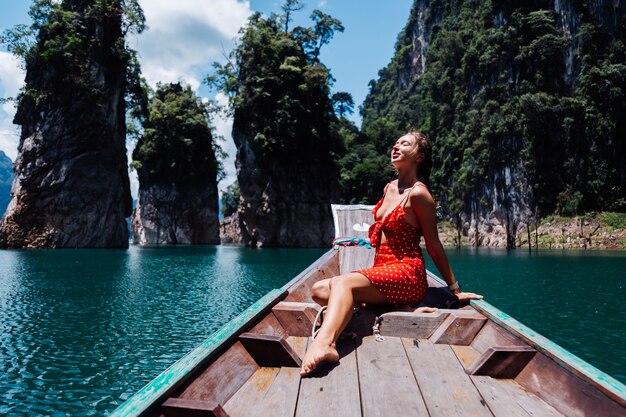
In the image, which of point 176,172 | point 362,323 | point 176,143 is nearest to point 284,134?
point 176,143

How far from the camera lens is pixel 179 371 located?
2127mm

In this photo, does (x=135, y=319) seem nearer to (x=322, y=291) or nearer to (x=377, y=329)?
(x=322, y=291)

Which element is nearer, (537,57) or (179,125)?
(537,57)

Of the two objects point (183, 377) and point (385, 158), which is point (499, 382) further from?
point (385, 158)

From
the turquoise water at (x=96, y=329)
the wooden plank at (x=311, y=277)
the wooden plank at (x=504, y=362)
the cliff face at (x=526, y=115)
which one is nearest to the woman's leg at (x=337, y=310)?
the wooden plank at (x=504, y=362)

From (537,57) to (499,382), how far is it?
170 ft

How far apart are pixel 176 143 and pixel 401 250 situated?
5382 cm

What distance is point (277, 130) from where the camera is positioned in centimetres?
4209

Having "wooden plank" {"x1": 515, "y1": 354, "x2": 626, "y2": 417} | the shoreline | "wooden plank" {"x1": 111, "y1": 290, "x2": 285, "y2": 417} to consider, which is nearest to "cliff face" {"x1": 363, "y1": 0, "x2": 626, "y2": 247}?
the shoreline

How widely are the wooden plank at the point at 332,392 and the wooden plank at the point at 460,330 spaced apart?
763 millimetres

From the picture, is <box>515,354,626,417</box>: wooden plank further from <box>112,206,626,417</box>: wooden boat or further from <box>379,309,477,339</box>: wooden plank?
<box>379,309,477,339</box>: wooden plank

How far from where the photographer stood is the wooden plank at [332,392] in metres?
2.12

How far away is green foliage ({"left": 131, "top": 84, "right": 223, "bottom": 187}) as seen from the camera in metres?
53.2

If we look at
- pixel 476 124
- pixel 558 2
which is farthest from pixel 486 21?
pixel 476 124
